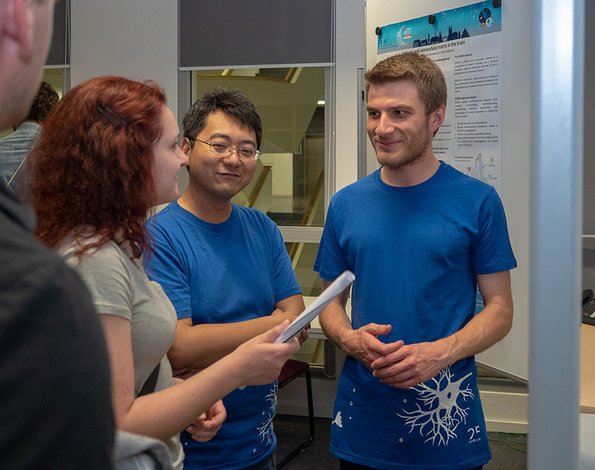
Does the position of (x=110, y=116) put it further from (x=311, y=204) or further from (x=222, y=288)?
(x=311, y=204)

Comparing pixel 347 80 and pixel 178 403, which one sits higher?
pixel 347 80

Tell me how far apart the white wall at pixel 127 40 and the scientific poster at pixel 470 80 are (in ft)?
8.16

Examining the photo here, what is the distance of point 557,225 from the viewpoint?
55cm

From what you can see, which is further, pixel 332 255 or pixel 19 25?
pixel 332 255

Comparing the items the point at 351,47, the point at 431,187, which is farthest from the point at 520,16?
the point at 351,47

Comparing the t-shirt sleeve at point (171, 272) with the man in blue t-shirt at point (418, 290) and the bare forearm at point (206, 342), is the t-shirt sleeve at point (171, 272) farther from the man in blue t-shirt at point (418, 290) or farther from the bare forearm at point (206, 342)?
the man in blue t-shirt at point (418, 290)

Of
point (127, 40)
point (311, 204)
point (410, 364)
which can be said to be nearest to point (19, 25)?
point (410, 364)

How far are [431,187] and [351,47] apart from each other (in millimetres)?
2533

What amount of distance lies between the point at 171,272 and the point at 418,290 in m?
0.63

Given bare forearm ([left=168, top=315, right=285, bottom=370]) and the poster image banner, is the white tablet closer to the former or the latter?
bare forearm ([left=168, top=315, right=285, bottom=370])

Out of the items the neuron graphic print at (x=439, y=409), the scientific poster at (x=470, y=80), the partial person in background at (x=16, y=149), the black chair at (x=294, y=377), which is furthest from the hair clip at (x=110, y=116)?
the black chair at (x=294, y=377)

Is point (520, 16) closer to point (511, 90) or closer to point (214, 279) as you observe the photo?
point (511, 90)

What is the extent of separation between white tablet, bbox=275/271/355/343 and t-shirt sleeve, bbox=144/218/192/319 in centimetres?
45

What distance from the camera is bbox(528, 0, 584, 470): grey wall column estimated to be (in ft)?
1.80
